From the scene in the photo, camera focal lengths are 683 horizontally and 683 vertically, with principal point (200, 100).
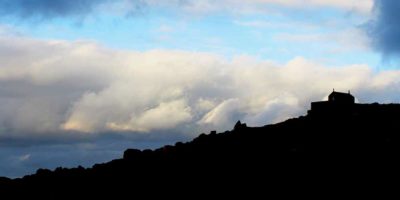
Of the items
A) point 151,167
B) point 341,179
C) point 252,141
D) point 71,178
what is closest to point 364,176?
point 341,179

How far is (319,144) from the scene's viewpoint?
1721 inches

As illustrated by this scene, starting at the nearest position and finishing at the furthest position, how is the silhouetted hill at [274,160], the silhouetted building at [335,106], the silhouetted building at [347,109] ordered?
1. the silhouetted hill at [274,160]
2. the silhouetted building at [347,109]
3. the silhouetted building at [335,106]

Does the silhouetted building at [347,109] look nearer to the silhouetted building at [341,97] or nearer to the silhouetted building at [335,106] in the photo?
the silhouetted building at [335,106]

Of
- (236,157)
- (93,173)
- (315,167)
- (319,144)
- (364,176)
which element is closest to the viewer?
(364,176)

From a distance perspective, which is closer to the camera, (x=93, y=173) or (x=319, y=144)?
(x=319, y=144)

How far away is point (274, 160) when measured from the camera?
43.8 m

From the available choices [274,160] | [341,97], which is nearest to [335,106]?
[341,97]

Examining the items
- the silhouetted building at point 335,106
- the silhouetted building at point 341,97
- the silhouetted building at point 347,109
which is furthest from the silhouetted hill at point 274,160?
the silhouetted building at point 341,97

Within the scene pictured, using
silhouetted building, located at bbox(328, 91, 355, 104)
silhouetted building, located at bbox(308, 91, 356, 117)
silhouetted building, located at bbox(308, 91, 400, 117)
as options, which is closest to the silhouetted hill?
silhouetted building, located at bbox(308, 91, 400, 117)

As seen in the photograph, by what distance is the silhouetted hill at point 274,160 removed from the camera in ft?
129

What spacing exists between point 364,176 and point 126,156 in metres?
27.8

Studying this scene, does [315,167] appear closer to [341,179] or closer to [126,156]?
[341,179]

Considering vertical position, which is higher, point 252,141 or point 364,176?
point 252,141

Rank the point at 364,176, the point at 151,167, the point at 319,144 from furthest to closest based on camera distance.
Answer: the point at 151,167 → the point at 319,144 → the point at 364,176
